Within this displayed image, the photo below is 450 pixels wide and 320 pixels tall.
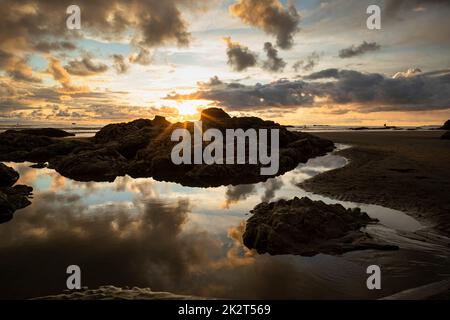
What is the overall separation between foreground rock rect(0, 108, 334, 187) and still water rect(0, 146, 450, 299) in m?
6.92

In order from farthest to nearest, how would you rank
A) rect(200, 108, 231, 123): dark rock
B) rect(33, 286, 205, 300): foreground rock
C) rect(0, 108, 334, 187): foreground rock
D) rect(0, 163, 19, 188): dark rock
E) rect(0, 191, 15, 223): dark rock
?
1. rect(200, 108, 231, 123): dark rock
2. rect(0, 108, 334, 187): foreground rock
3. rect(0, 163, 19, 188): dark rock
4. rect(0, 191, 15, 223): dark rock
5. rect(33, 286, 205, 300): foreground rock

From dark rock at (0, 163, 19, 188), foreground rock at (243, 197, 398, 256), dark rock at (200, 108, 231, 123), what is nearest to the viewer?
foreground rock at (243, 197, 398, 256)

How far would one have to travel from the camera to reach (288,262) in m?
7.46

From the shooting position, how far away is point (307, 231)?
864 centimetres

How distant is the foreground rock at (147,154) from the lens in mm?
20300

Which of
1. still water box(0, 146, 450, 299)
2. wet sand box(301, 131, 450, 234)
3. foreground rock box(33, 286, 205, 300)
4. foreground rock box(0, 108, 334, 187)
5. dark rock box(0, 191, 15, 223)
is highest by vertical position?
foreground rock box(0, 108, 334, 187)

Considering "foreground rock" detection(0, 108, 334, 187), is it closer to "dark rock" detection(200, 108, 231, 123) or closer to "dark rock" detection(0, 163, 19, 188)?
"dark rock" detection(200, 108, 231, 123)

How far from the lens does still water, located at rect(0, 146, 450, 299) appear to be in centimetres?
643

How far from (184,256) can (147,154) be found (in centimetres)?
1902

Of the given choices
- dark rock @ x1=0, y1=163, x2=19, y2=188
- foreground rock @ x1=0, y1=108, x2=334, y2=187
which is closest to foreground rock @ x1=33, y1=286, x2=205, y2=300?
foreground rock @ x1=0, y1=108, x2=334, y2=187

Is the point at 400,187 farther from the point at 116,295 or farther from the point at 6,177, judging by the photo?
the point at 6,177
